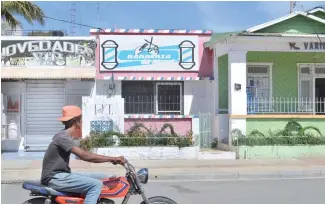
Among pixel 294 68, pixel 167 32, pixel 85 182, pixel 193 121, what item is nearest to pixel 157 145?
pixel 193 121

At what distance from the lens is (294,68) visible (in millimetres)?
18812

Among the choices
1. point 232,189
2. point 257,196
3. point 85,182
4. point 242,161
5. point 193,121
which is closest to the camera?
point 85,182

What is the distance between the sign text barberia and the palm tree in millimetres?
1316

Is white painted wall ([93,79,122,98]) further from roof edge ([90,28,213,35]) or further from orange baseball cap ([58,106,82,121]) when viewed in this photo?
orange baseball cap ([58,106,82,121])

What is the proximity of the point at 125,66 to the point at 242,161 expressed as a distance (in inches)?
227

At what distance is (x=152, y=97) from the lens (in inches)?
720

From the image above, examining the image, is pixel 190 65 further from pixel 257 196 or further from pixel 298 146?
pixel 257 196

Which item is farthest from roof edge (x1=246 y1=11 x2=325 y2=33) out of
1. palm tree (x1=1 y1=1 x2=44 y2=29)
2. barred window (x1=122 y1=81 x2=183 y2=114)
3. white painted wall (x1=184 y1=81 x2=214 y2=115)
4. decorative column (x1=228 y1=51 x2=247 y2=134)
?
palm tree (x1=1 y1=1 x2=44 y2=29)

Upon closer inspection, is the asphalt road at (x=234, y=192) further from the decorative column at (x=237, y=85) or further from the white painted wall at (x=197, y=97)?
the white painted wall at (x=197, y=97)

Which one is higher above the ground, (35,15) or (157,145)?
(35,15)

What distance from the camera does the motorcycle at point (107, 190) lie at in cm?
528

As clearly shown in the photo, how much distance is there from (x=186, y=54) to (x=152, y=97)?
2077 millimetres

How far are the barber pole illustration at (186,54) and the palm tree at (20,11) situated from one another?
18.9 ft

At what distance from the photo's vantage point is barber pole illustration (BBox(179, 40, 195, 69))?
18203 millimetres
